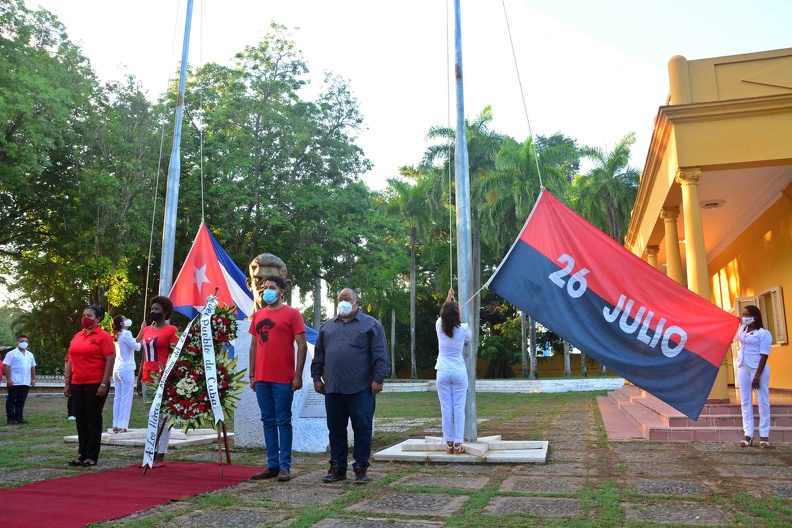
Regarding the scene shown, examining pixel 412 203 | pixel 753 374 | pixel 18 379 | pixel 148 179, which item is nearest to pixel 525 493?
pixel 753 374

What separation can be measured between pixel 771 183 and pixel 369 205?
59.7 feet

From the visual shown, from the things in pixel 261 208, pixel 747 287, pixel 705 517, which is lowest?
pixel 705 517

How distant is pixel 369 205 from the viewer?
92.0 ft

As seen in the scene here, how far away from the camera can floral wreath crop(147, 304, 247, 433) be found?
6.56m

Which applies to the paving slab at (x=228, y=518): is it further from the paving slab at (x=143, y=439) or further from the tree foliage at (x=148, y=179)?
the tree foliage at (x=148, y=179)

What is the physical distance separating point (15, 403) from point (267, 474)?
8912mm

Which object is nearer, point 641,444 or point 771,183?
point 641,444

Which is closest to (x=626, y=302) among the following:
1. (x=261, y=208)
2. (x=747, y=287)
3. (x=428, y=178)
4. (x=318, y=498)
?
(x=318, y=498)

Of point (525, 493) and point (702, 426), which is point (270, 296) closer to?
point (525, 493)

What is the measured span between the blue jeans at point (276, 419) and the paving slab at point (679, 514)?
9.63ft

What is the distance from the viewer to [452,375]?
688 centimetres

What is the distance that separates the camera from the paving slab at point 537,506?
4457 millimetres

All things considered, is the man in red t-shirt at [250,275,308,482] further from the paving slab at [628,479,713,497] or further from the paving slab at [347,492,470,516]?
the paving slab at [628,479,713,497]

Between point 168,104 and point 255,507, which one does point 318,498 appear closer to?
point 255,507
